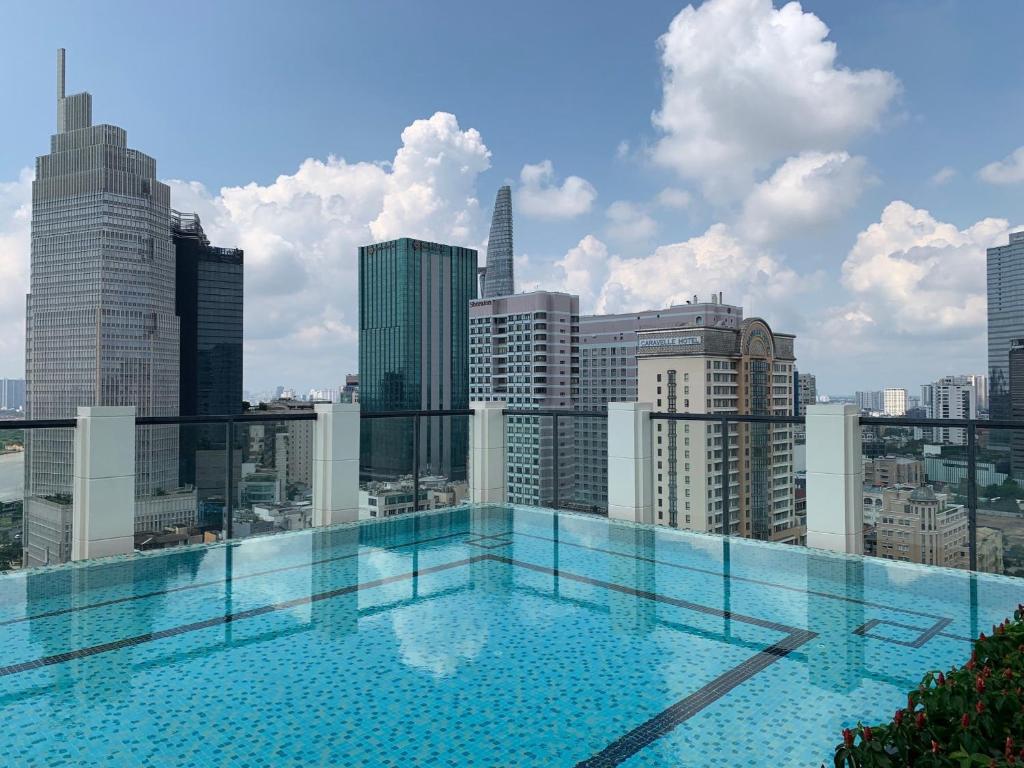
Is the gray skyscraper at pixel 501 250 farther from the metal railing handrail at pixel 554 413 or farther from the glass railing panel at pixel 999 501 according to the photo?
the glass railing panel at pixel 999 501

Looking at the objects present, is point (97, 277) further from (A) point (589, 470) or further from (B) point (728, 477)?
(B) point (728, 477)

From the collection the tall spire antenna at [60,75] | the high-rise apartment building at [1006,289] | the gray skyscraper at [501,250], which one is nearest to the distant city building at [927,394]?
the high-rise apartment building at [1006,289]

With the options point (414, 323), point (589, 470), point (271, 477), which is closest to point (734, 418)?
point (589, 470)

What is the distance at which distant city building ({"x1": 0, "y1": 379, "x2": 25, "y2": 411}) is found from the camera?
50.0 m

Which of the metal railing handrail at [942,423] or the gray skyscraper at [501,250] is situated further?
the gray skyscraper at [501,250]

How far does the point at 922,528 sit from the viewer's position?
18.4 ft

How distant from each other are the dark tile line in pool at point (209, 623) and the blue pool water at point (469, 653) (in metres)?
0.02

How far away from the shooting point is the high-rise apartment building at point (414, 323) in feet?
314

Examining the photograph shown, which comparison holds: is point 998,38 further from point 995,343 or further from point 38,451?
point 38,451

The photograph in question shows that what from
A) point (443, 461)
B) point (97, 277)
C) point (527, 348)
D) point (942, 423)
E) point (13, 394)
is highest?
point (97, 277)

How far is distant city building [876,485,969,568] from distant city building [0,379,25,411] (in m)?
56.5

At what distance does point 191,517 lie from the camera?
6430 mm

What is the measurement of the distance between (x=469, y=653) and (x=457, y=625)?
48 cm

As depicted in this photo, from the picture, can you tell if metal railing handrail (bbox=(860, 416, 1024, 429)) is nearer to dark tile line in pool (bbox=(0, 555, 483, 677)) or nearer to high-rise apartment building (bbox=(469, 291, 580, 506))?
dark tile line in pool (bbox=(0, 555, 483, 677))
